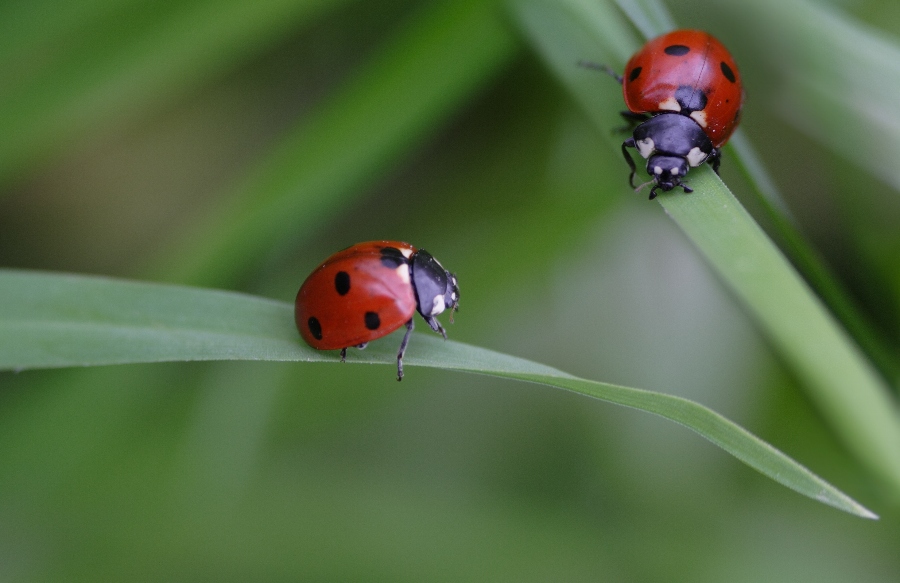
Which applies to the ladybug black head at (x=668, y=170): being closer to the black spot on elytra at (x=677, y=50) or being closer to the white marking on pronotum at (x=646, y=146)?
the white marking on pronotum at (x=646, y=146)

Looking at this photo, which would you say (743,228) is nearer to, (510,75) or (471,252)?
(471,252)

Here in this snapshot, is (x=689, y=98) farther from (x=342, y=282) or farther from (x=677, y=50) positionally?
(x=342, y=282)

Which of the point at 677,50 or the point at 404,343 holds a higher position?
the point at 677,50

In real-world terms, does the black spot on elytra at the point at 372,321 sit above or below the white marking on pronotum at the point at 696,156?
below

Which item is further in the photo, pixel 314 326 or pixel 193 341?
pixel 314 326

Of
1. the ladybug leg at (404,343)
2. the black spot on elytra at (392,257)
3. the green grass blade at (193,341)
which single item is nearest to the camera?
the green grass blade at (193,341)

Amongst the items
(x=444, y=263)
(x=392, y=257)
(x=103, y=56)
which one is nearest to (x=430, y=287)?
(x=392, y=257)

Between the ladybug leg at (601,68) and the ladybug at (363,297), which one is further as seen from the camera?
the ladybug leg at (601,68)

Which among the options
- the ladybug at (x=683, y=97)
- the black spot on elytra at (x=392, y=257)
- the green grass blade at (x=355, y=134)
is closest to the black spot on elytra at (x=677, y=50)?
the ladybug at (x=683, y=97)
